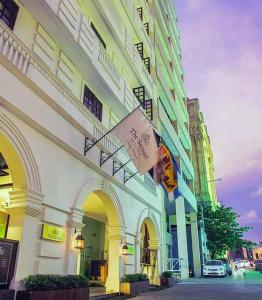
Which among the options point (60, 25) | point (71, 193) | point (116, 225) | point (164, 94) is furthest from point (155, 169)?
point (164, 94)

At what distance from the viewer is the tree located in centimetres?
3675

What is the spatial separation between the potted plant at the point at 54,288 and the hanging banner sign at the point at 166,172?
661cm

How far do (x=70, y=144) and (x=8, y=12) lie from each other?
4404 millimetres

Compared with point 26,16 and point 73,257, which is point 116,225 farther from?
point 26,16

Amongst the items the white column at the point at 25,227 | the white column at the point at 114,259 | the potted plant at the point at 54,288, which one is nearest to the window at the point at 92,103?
the white column at the point at 114,259

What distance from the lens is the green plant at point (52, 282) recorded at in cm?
715

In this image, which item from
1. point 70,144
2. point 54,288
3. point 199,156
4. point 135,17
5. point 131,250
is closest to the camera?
point 54,288

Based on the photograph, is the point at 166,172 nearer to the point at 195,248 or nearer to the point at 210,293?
the point at 210,293

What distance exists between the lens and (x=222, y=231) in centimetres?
3709

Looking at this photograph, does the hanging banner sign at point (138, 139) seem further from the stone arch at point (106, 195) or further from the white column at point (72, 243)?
the white column at point (72, 243)

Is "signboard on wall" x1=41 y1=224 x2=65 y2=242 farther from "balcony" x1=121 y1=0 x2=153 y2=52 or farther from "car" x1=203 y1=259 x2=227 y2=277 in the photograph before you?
"car" x1=203 y1=259 x2=227 y2=277

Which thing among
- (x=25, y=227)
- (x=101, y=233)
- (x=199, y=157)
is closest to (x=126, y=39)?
(x=101, y=233)

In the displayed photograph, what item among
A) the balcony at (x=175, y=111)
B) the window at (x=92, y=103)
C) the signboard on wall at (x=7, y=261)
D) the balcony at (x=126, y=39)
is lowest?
the signboard on wall at (x=7, y=261)

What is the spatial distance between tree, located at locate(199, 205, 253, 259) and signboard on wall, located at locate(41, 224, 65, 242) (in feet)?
103
